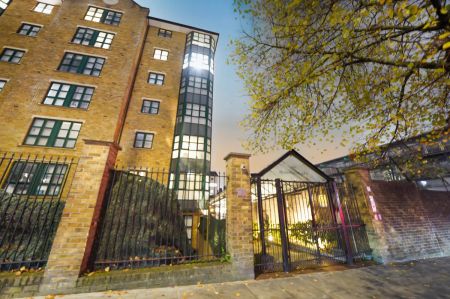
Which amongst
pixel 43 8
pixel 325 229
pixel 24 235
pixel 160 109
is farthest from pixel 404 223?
pixel 43 8

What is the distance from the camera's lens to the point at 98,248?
13.6ft

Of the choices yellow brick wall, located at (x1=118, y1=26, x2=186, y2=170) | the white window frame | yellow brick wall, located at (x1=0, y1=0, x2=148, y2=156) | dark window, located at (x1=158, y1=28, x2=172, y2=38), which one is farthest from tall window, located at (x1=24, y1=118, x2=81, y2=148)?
dark window, located at (x1=158, y1=28, x2=172, y2=38)

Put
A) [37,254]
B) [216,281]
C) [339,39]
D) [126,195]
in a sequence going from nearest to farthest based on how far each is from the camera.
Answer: [37,254], [216,281], [126,195], [339,39]

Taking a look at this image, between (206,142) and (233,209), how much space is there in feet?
37.0

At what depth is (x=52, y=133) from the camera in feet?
37.1

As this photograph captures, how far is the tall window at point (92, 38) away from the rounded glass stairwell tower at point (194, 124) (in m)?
6.71

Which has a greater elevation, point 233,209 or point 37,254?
point 233,209

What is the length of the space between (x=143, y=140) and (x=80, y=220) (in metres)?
11.0

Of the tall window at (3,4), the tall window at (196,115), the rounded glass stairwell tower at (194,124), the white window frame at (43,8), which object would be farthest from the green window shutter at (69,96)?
the tall window at (3,4)

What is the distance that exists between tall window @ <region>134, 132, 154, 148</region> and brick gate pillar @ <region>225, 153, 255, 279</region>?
1055cm

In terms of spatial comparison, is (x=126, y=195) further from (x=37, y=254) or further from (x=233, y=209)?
(x=233, y=209)

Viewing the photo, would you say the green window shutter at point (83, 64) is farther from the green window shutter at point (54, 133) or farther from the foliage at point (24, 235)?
the foliage at point (24, 235)

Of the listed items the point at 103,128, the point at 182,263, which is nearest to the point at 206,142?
the point at 103,128

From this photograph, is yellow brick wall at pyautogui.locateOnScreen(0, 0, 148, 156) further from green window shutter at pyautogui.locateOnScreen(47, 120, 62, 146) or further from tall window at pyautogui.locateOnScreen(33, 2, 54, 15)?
green window shutter at pyautogui.locateOnScreen(47, 120, 62, 146)
